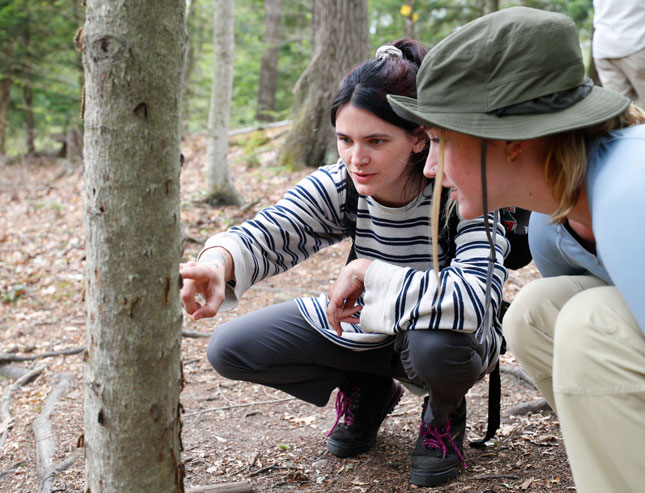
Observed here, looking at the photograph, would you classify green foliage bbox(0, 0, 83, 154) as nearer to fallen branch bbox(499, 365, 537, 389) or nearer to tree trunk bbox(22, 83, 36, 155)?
tree trunk bbox(22, 83, 36, 155)

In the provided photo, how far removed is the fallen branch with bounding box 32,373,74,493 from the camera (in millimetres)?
2240

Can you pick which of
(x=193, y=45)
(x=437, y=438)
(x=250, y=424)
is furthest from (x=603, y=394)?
(x=193, y=45)

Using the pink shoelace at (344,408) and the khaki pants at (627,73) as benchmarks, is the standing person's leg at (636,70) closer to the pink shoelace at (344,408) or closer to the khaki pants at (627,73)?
the khaki pants at (627,73)

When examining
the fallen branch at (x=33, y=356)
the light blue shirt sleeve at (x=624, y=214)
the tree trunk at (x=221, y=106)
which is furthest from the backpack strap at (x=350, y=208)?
the tree trunk at (x=221, y=106)

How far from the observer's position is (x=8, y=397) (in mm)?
3205

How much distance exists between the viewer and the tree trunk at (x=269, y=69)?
1252 cm

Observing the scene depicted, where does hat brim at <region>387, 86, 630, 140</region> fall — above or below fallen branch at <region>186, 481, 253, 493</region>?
above

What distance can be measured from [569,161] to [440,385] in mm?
909

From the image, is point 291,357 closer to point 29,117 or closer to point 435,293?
point 435,293

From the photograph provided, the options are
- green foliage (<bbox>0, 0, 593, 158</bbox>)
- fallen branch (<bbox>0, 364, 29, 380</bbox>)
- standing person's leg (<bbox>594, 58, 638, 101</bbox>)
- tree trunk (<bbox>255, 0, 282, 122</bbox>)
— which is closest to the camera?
fallen branch (<bbox>0, 364, 29, 380</bbox>)

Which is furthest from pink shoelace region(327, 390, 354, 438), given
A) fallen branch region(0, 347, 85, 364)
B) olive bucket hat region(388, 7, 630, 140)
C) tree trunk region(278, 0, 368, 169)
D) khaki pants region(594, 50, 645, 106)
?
tree trunk region(278, 0, 368, 169)

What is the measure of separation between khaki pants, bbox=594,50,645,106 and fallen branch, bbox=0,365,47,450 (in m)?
4.20

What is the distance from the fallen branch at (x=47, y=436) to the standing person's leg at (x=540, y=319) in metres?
1.74

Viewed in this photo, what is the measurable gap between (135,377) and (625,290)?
3.84 ft
